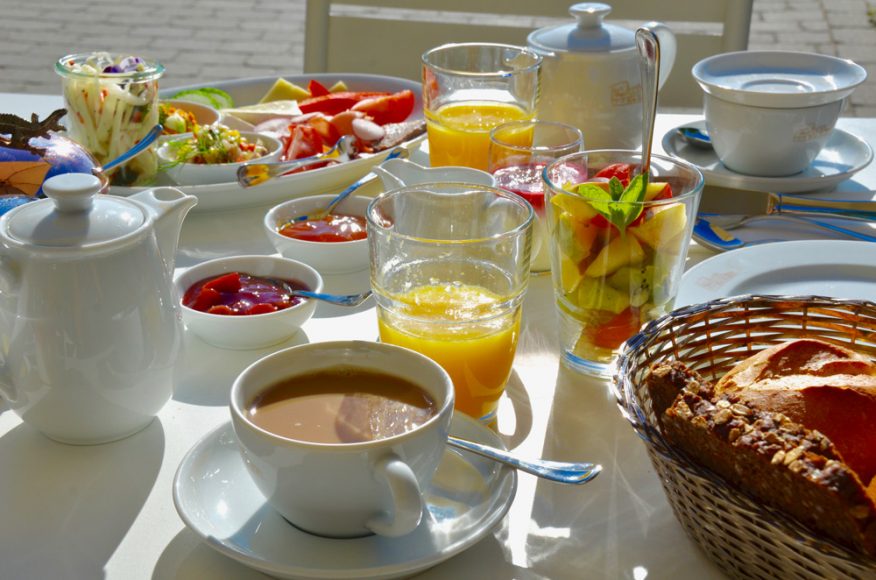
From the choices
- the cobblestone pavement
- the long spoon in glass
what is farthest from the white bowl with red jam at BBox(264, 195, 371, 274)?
the cobblestone pavement

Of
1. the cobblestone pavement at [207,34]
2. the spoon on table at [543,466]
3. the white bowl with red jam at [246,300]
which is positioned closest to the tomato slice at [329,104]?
the white bowl with red jam at [246,300]

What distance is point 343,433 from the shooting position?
0.64 metres

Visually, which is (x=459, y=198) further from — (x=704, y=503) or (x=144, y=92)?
(x=144, y=92)

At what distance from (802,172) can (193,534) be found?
92cm

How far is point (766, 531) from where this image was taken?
1.84 feet

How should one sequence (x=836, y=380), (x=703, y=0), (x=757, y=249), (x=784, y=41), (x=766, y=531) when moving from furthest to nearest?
(x=784, y=41)
(x=703, y=0)
(x=757, y=249)
(x=836, y=380)
(x=766, y=531)

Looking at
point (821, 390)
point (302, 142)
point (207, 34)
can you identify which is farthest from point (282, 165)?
point (207, 34)

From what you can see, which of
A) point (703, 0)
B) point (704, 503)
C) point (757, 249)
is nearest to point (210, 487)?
point (704, 503)

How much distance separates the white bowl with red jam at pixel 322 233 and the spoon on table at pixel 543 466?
1.30ft

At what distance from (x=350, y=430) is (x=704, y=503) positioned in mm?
223

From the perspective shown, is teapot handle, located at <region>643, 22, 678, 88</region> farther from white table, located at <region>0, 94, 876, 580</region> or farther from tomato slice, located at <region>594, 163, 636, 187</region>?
white table, located at <region>0, 94, 876, 580</region>

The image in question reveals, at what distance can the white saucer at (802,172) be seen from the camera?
48.5 inches

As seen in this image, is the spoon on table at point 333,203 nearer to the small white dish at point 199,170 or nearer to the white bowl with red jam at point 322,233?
the white bowl with red jam at point 322,233

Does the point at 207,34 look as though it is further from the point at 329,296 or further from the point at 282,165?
the point at 329,296
